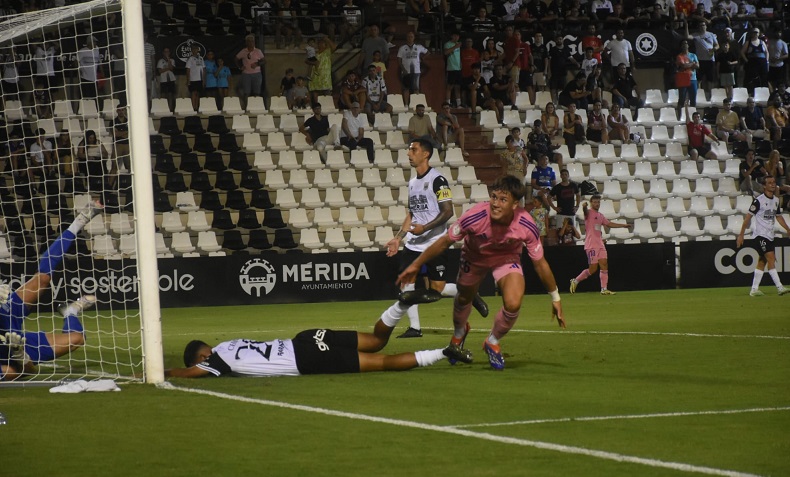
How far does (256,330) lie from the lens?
1638 centimetres

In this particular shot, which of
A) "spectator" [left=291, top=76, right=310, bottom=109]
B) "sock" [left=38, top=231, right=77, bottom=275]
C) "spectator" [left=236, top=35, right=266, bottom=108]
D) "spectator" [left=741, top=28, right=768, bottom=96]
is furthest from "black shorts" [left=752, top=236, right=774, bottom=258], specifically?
"sock" [left=38, top=231, right=77, bottom=275]

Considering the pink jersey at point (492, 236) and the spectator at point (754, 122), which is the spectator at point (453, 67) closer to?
the spectator at point (754, 122)

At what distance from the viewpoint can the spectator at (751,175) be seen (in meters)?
29.6

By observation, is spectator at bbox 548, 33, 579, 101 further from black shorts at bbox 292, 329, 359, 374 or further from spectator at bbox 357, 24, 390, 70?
black shorts at bbox 292, 329, 359, 374

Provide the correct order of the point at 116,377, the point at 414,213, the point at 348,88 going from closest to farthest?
the point at 116,377
the point at 414,213
the point at 348,88

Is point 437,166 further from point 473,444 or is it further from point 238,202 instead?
point 473,444

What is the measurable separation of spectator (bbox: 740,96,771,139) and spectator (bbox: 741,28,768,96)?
137 cm

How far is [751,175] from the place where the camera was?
29.9m

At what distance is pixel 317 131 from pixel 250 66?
231 centimetres

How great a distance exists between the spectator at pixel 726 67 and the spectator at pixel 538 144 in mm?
6972

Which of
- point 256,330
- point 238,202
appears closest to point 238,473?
point 256,330

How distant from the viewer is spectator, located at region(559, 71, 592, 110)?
30359 millimetres

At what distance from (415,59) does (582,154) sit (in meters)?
4.99

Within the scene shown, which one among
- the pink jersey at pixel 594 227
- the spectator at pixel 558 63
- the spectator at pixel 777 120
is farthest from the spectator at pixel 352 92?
the spectator at pixel 777 120
